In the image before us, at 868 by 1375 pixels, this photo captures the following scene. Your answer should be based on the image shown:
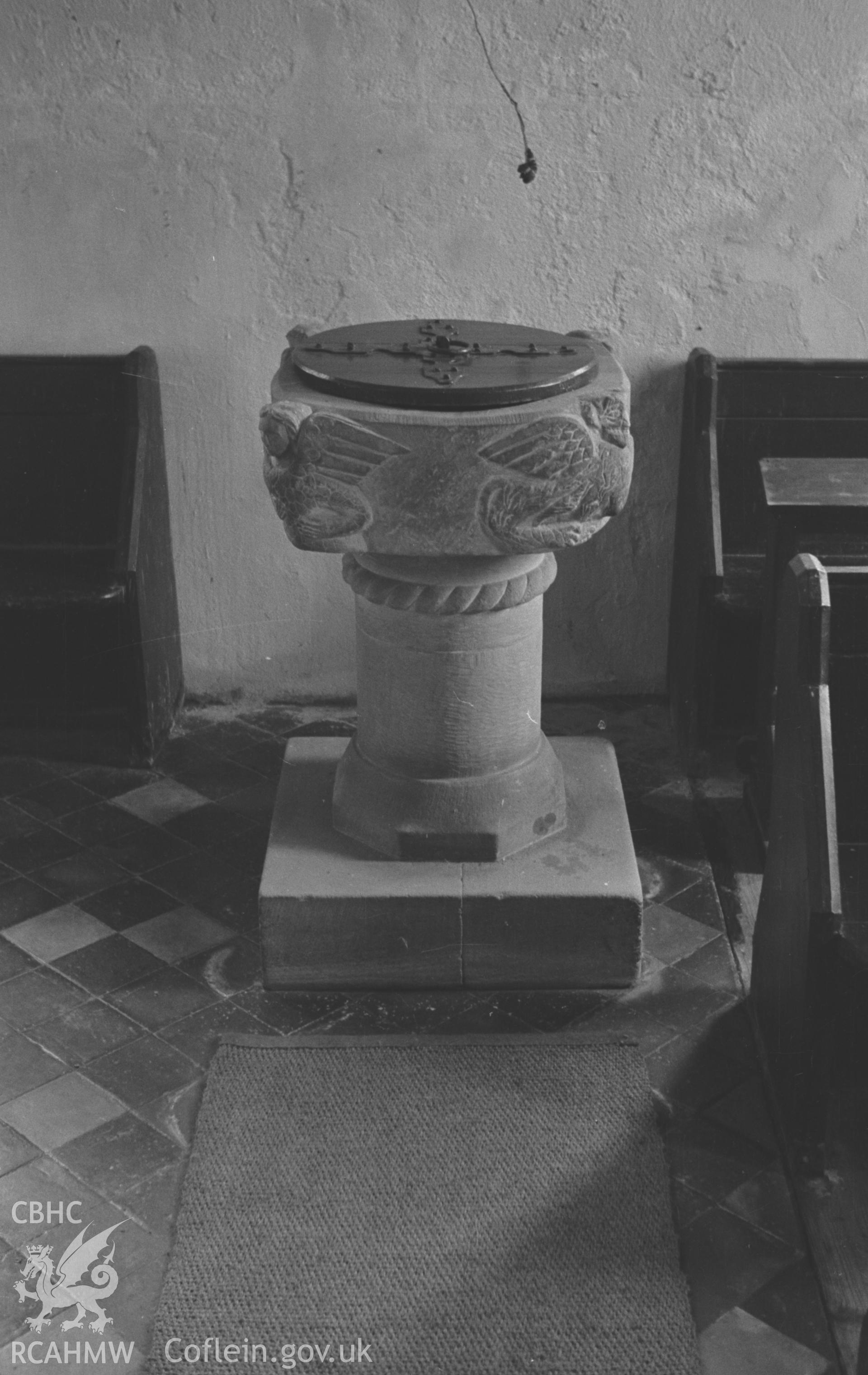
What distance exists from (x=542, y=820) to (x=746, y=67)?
240 cm

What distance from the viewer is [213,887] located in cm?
413

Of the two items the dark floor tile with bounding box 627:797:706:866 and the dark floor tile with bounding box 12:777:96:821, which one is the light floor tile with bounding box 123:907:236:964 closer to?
the dark floor tile with bounding box 12:777:96:821

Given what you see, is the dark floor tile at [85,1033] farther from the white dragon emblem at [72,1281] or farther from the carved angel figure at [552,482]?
the carved angel figure at [552,482]

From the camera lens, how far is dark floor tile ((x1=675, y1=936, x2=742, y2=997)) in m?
3.71

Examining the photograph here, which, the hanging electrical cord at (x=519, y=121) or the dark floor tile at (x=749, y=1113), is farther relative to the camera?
the hanging electrical cord at (x=519, y=121)

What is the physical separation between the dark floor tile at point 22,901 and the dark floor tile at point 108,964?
221 millimetres

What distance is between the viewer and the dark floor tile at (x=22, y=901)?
3.98 metres

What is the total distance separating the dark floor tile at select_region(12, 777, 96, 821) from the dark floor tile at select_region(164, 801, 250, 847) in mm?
302

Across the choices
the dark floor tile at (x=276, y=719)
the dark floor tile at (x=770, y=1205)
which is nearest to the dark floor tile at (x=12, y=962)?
the dark floor tile at (x=276, y=719)

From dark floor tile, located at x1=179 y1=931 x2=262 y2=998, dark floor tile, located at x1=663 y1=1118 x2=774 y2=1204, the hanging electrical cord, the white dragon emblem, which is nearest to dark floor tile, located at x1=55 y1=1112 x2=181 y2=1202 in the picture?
the white dragon emblem

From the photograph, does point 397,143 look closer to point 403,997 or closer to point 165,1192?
point 403,997

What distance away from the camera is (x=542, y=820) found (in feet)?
12.7

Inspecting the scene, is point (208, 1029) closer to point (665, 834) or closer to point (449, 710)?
point (449, 710)

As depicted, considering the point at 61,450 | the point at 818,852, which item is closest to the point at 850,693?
the point at 818,852
